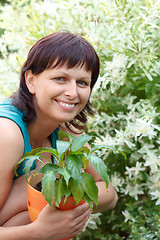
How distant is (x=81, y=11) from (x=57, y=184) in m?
1.49

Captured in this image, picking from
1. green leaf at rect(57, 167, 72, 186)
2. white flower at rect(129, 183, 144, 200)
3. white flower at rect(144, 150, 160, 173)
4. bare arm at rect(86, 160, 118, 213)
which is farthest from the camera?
white flower at rect(129, 183, 144, 200)

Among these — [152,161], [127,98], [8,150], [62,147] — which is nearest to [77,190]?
[62,147]

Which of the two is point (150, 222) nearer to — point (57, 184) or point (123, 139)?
point (123, 139)

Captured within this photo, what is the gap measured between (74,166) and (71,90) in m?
0.46

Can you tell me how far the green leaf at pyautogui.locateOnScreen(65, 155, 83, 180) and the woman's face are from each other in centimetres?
40

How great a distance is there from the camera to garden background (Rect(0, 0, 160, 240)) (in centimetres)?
190

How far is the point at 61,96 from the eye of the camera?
153cm

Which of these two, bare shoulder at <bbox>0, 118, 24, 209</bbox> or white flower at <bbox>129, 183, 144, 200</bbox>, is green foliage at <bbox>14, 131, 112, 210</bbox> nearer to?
bare shoulder at <bbox>0, 118, 24, 209</bbox>

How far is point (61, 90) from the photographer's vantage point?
1513 millimetres

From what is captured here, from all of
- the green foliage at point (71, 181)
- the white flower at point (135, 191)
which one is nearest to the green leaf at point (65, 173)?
the green foliage at point (71, 181)

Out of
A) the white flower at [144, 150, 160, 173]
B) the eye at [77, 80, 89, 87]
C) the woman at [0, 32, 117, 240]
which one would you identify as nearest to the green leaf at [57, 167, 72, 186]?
the woman at [0, 32, 117, 240]

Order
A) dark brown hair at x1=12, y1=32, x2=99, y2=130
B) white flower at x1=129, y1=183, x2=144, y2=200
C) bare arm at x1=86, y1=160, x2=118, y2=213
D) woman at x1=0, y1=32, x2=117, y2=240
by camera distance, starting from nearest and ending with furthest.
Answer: woman at x1=0, y1=32, x2=117, y2=240
dark brown hair at x1=12, y1=32, x2=99, y2=130
bare arm at x1=86, y1=160, x2=118, y2=213
white flower at x1=129, y1=183, x2=144, y2=200

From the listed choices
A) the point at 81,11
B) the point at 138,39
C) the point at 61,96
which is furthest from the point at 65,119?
the point at 81,11

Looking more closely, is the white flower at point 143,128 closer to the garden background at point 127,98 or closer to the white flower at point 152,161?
the garden background at point 127,98
